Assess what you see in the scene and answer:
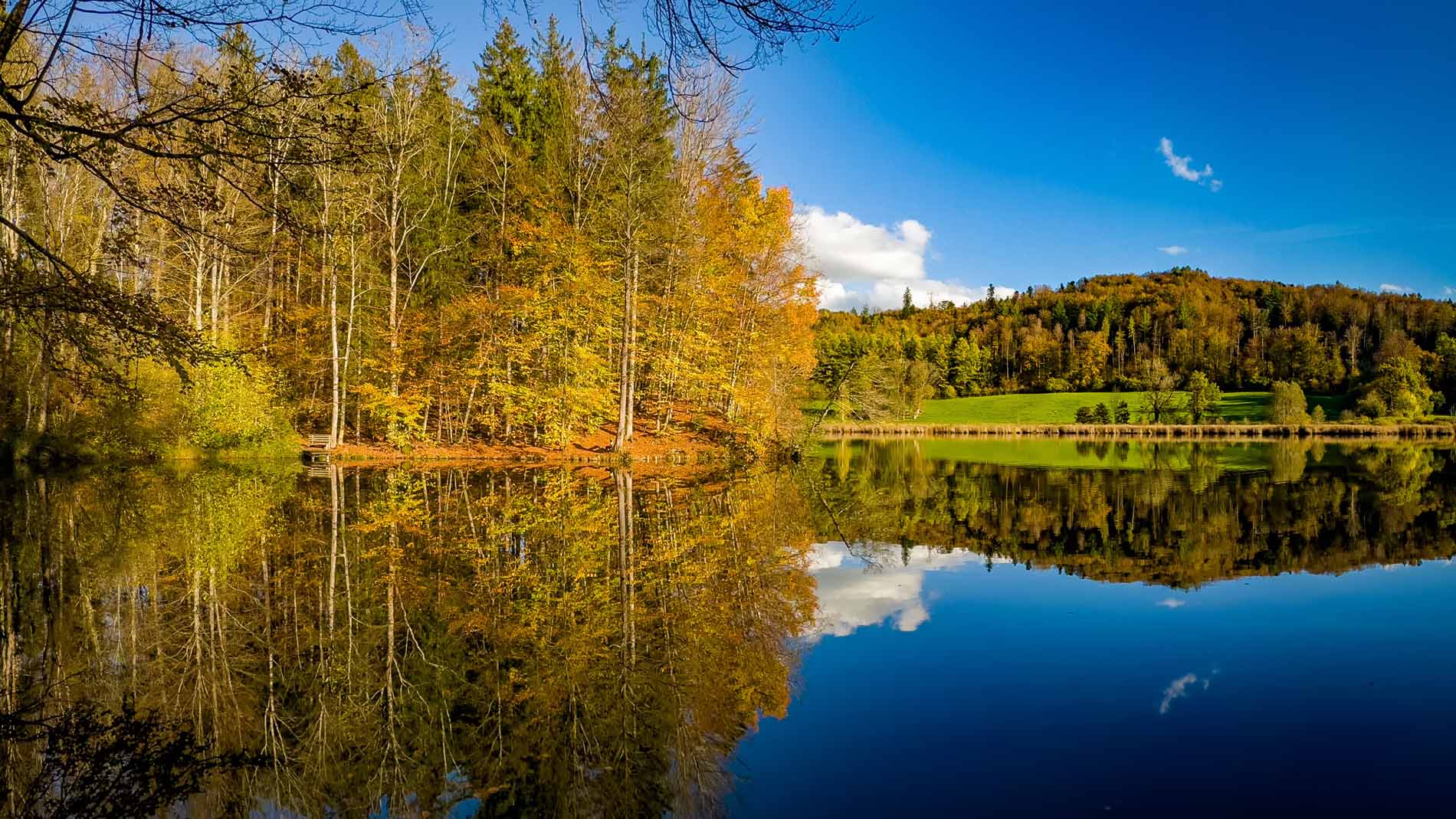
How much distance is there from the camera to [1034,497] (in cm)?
1697

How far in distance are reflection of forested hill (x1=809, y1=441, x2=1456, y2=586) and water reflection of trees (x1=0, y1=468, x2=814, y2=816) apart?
3524 mm

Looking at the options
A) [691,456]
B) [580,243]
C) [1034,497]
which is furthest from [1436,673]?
[580,243]

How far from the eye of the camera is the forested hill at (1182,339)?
84.1 metres

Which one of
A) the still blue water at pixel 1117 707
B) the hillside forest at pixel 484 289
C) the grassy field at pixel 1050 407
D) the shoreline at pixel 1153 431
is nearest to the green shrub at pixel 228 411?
the hillside forest at pixel 484 289

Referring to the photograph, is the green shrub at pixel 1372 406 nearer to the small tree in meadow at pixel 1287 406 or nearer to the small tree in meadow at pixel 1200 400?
the small tree in meadow at pixel 1287 406

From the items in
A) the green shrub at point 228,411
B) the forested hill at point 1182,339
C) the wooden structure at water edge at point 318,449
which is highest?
the forested hill at point 1182,339

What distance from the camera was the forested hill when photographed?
8406cm

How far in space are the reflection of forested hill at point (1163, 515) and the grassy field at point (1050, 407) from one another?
47.4 m

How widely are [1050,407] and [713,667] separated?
266 feet

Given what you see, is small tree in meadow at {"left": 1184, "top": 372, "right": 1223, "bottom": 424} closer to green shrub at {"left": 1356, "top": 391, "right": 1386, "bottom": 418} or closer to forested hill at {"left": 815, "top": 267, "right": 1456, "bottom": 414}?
forested hill at {"left": 815, "top": 267, "right": 1456, "bottom": 414}

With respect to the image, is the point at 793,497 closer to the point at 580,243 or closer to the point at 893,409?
the point at 580,243

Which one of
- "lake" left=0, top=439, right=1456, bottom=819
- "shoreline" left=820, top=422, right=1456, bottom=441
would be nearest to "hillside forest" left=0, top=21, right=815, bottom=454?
"lake" left=0, top=439, right=1456, bottom=819

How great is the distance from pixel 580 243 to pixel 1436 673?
22.8m

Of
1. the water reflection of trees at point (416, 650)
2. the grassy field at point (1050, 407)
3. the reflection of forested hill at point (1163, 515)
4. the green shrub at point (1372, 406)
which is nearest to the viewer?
the water reflection of trees at point (416, 650)
